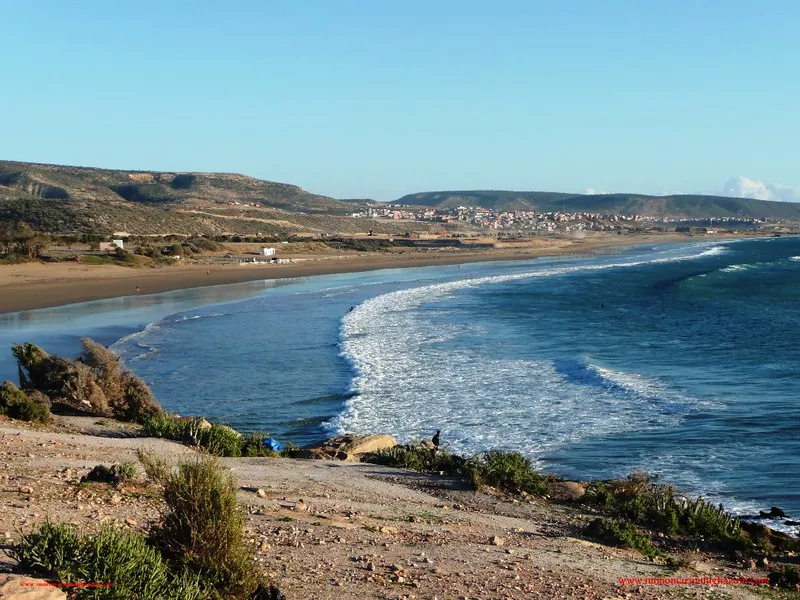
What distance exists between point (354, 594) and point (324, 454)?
694 centimetres

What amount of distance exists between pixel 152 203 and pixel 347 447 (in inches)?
5295

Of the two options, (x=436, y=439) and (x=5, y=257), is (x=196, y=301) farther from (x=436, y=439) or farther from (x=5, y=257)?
(x=436, y=439)

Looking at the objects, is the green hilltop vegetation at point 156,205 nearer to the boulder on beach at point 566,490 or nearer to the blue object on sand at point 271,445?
the blue object on sand at point 271,445

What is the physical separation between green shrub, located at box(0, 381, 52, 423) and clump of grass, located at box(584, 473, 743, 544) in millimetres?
8450

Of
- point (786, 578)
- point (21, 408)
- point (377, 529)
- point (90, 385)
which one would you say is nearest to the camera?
point (786, 578)

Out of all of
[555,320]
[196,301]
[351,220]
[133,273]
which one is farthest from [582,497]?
[351,220]

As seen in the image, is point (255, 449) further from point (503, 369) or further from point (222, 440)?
point (503, 369)

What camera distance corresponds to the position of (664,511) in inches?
429

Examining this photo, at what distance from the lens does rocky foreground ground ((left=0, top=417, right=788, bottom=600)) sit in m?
7.17

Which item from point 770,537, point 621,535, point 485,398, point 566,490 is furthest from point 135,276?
point 621,535

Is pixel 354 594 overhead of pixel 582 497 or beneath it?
overhead

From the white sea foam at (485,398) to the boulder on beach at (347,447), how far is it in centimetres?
221

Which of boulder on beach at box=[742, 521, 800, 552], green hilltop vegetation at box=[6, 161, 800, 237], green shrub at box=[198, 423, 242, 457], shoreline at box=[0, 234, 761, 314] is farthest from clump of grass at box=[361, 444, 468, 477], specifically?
green hilltop vegetation at box=[6, 161, 800, 237]

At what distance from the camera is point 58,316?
1363 inches
